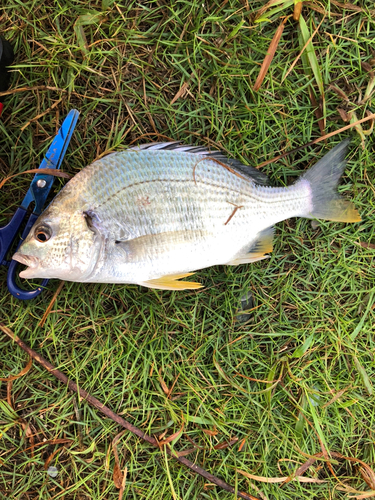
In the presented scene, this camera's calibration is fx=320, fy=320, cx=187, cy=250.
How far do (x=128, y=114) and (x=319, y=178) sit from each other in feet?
5.11

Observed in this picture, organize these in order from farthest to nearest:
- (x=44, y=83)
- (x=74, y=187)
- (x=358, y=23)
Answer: (x=358, y=23), (x=44, y=83), (x=74, y=187)

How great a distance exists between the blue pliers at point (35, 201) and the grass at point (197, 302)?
11 centimetres

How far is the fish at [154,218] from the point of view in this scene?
2.02 m

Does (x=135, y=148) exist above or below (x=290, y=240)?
above

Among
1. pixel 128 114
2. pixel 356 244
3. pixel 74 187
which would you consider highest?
pixel 128 114

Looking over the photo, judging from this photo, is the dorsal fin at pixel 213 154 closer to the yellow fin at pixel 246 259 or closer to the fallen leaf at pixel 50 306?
the yellow fin at pixel 246 259

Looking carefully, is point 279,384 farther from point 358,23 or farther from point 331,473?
point 358,23

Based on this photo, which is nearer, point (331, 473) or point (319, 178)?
point (319, 178)

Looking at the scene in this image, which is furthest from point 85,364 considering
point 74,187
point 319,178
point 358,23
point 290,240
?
point 358,23

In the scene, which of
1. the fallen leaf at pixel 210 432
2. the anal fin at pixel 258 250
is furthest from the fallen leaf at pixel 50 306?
the fallen leaf at pixel 210 432

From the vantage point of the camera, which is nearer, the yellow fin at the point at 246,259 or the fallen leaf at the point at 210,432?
the yellow fin at the point at 246,259

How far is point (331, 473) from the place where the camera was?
8.95 feet

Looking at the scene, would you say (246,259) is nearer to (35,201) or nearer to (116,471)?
(35,201)

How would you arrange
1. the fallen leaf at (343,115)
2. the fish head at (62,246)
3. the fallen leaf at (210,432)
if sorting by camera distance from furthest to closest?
the fallen leaf at (343,115)
the fallen leaf at (210,432)
the fish head at (62,246)
